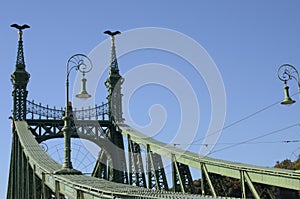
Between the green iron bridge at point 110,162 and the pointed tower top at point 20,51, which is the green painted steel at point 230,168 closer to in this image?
the green iron bridge at point 110,162

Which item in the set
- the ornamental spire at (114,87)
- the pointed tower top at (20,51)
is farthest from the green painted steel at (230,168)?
the pointed tower top at (20,51)

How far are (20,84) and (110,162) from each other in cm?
1040

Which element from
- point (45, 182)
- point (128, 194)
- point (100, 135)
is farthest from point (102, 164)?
point (128, 194)

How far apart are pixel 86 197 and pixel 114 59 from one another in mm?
29085

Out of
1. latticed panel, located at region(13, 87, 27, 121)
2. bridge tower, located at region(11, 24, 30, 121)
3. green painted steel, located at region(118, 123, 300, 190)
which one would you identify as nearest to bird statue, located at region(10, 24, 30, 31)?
bridge tower, located at region(11, 24, 30, 121)

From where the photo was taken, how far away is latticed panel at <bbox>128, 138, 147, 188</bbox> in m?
44.1

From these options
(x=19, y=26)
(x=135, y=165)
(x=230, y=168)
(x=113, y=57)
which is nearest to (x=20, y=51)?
(x=19, y=26)

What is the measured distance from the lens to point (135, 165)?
45.7m

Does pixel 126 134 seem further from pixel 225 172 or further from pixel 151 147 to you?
pixel 225 172

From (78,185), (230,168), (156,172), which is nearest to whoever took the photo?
(78,185)

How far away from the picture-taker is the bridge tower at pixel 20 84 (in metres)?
48.6

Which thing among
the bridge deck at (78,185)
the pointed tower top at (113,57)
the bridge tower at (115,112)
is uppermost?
the pointed tower top at (113,57)

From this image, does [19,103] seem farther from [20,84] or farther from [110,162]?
[110,162]

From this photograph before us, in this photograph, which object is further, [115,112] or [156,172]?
[115,112]
